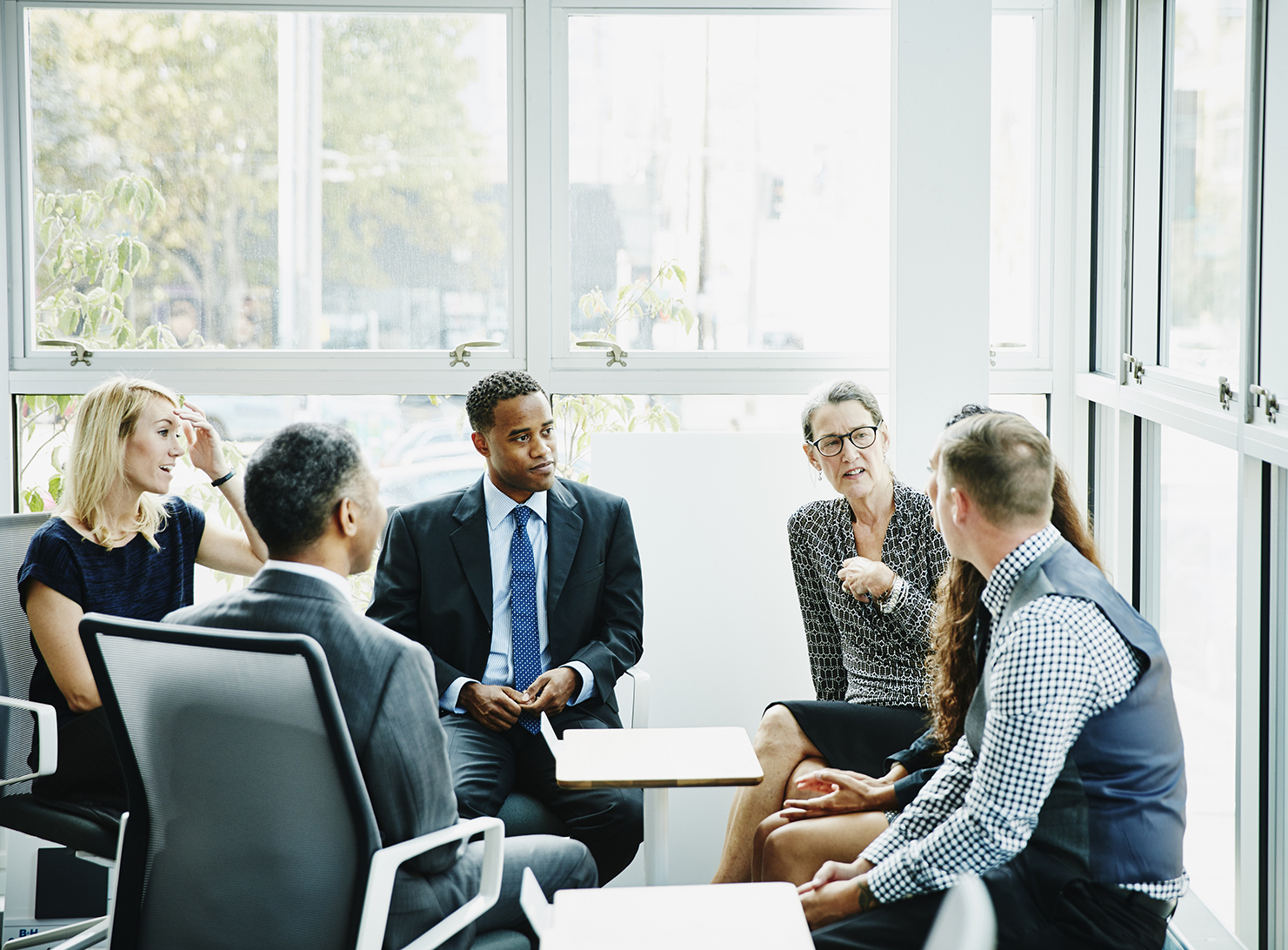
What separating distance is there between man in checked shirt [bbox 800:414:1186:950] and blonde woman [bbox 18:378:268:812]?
69.5 inches

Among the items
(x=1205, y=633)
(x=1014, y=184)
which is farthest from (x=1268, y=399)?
(x=1014, y=184)

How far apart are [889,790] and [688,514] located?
59.6 inches

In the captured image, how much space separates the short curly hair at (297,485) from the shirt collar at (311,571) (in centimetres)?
3

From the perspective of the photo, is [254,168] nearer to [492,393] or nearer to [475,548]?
[492,393]

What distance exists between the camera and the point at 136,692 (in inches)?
71.9

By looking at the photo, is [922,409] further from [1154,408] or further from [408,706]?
[408,706]

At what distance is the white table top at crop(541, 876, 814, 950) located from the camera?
1.60m

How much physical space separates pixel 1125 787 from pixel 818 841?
839 millimetres

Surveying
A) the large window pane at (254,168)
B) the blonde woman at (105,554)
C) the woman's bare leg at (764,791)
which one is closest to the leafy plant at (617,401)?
the large window pane at (254,168)

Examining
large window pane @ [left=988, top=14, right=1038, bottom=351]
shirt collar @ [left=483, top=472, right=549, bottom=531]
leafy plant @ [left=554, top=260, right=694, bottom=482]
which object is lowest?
shirt collar @ [left=483, top=472, right=549, bottom=531]

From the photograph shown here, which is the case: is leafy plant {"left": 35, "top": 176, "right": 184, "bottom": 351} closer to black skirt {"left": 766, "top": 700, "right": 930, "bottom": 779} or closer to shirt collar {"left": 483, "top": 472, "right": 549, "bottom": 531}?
shirt collar {"left": 483, "top": 472, "right": 549, "bottom": 531}

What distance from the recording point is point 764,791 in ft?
9.38

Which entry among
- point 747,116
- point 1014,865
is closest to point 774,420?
point 747,116

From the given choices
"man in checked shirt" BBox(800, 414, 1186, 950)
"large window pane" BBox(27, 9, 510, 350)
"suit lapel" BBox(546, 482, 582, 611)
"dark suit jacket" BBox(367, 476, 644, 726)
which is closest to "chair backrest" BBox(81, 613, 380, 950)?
"man in checked shirt" BBox(800, 414, 1186, 950)
